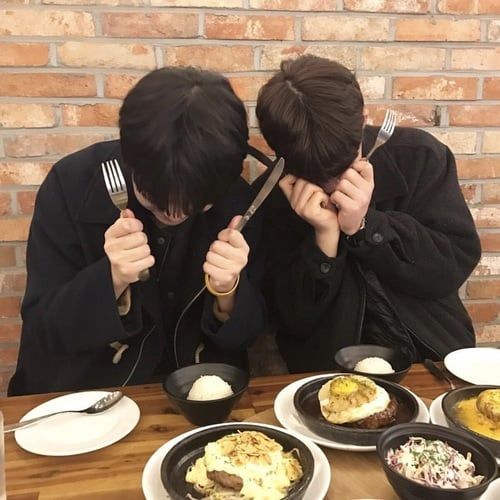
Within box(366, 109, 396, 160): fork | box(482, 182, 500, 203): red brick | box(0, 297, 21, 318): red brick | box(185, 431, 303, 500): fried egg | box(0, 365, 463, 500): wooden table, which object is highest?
box(366, 109, 396, 160): fork

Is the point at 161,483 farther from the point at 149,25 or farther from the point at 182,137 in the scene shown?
the point at 149,25

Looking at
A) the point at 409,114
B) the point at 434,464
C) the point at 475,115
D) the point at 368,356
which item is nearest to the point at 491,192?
the point at 475,115

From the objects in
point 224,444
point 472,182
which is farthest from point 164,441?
point 472,182

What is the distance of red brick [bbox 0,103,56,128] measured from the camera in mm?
1591

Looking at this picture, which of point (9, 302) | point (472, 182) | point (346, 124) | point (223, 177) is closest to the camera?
point (223, 177)

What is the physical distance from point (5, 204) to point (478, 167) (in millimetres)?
1364

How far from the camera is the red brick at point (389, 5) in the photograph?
5.50 ft

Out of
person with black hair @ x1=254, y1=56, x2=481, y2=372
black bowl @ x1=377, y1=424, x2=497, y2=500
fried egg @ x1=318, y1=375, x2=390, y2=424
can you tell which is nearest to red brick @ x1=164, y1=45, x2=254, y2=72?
person with black hair @ x1=254, y1=56, x2=481, y2=372

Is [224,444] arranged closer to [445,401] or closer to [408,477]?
[408,477]

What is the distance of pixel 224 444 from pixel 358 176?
0.68m

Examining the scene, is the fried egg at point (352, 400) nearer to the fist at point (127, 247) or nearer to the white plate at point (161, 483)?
the white plate at point (161, 483)

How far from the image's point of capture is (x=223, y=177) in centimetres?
109

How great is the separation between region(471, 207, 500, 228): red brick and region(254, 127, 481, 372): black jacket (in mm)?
415

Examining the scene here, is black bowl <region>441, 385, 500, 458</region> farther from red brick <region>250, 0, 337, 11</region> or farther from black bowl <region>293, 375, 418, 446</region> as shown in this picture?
red brick <region>250, 0, 337, 11</region>
